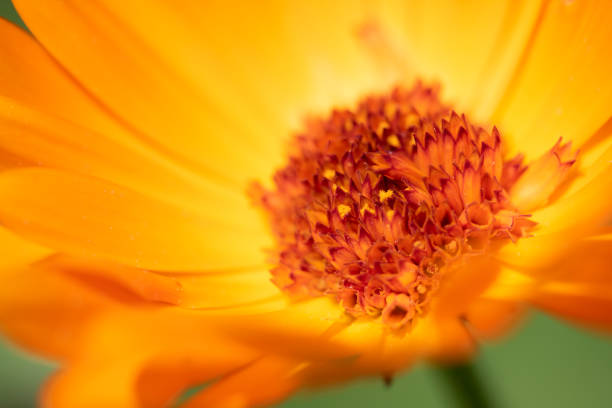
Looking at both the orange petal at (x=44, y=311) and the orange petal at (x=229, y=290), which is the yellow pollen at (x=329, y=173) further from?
the orange petal at (x=44, y=311)

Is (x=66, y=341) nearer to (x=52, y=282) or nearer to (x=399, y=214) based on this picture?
(x=52, y=282)

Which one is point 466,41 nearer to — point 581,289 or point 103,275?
point 581,289

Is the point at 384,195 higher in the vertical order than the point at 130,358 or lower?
higher

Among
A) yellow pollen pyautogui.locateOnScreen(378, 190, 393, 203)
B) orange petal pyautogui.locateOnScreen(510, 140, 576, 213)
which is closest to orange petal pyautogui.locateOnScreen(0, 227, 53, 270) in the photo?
yellow pollen pyautogui.locateOnScreen(378, 190, 393, 203)

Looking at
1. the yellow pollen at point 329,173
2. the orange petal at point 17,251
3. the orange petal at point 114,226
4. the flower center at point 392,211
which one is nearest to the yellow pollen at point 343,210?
the flower center at point 392,211

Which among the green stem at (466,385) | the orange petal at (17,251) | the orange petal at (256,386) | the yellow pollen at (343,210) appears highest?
the yellow pollen at (343,210)

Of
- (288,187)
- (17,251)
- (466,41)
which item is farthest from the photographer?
(466,41)

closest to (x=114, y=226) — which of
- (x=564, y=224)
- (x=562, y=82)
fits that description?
(x=564, y=224)
